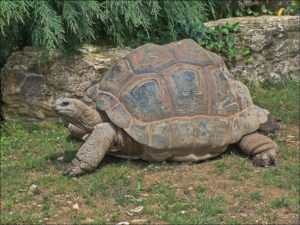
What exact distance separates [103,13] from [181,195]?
284cm

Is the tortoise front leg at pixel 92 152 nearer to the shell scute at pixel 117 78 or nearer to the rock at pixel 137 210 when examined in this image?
the shell scute at pixel 117 78

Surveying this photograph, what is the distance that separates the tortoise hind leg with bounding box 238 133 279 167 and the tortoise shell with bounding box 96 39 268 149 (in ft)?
0.34

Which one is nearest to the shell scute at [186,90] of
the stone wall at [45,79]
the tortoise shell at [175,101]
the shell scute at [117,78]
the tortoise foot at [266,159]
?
the tortoise shell at [175,101]

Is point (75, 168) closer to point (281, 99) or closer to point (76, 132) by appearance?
point (76, 132)

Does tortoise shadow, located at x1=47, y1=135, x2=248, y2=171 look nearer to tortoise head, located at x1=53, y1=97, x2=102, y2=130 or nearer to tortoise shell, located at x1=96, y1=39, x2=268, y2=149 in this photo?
tortoise shell, located at x1=96, y1=39, x2=268, y2=149

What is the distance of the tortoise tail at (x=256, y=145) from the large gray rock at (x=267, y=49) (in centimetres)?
235

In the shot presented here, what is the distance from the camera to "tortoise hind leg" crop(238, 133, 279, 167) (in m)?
4.80

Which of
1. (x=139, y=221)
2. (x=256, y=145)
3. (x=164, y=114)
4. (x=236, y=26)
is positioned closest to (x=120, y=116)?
(x=164, y=114)

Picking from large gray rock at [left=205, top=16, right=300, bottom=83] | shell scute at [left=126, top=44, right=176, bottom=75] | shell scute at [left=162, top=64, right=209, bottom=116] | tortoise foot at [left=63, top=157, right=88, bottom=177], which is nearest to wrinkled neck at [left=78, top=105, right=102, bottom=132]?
tortoise foot at [left=63, top=157, right=88, bottom=177]

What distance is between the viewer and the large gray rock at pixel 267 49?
7.18m

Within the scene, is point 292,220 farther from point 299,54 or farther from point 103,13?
point 299,54

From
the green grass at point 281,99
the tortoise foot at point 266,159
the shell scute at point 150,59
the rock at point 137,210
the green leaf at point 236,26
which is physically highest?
the green leaf at point 236,26

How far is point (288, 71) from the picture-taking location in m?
7.64

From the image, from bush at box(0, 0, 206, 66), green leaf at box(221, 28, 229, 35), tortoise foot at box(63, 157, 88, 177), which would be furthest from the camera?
green leaf at box(221, 28, 229, 35)
